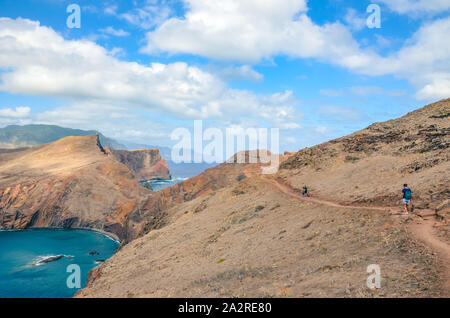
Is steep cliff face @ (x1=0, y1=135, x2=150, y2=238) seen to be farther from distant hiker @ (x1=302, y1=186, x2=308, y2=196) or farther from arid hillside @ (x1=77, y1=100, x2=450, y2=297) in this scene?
distant hiker @ (x1=302, y1=186, x2=308, y2=196)

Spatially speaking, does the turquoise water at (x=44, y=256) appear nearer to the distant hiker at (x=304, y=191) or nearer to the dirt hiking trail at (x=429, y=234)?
the distant hiker at (x=304, y=191)

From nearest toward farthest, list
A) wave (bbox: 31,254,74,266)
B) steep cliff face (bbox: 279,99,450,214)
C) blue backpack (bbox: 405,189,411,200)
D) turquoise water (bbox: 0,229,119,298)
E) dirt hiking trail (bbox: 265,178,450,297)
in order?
dirt hiking trail (bbox: 265,178,450,297), blue backpack (bbox: 405,189,411,200), steep cliff face (bbox: 279,99,450,214), turquoise water (bbox: 0,229,119,298), wave (bbox: 31,254,74,266)

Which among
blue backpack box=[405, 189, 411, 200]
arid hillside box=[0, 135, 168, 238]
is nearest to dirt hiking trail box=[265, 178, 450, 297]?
blue backpack box=[405, 189, 411, 200]

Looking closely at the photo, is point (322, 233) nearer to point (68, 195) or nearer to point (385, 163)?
point (385, 163)

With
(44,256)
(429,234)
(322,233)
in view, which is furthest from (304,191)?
(44,256)
